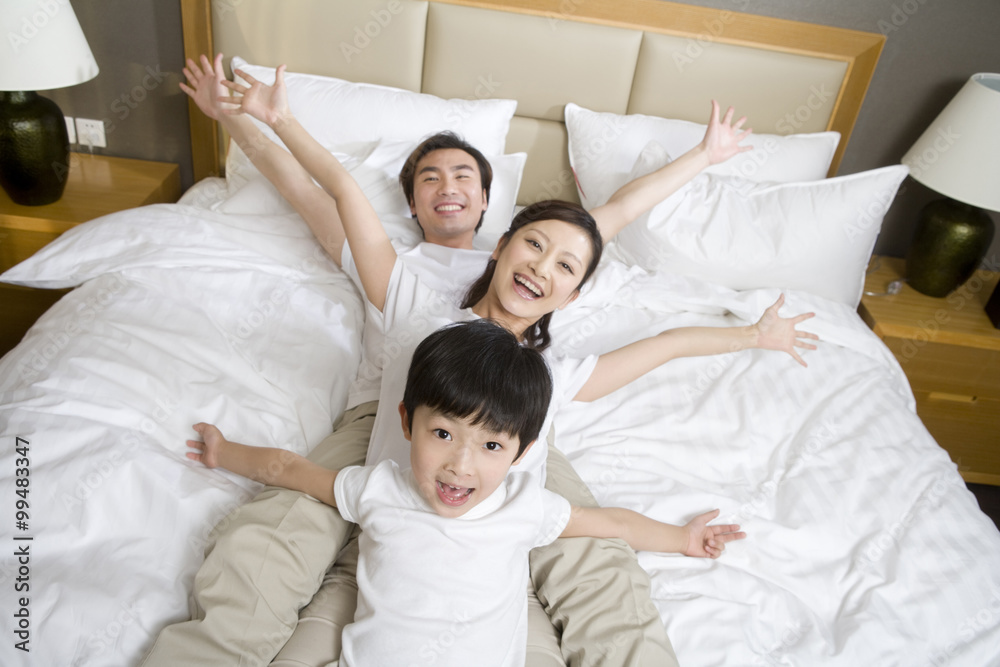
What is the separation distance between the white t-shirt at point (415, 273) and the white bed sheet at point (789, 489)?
0.29 meters

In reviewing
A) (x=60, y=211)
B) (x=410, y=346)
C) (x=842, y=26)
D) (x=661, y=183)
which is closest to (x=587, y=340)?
(x=661, y=183)

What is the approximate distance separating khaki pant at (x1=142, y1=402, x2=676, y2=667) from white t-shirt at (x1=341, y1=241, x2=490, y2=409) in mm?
355

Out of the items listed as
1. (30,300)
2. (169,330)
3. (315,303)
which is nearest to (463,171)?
(315,303)

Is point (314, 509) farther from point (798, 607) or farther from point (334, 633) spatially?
point (798, 607)

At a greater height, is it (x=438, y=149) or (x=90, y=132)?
(x=438, y=149)

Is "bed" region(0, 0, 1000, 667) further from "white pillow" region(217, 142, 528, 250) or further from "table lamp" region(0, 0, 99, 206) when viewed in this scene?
"table lamp" region(0, 0, 99, 206)

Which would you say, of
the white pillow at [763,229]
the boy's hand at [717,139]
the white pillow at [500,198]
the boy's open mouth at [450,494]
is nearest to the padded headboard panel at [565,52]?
the white pillow at [500,198]

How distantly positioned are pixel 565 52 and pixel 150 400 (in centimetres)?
165

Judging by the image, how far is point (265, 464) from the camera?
4.29ft

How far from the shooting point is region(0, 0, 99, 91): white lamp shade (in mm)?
1898

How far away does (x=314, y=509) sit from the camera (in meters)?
1.26

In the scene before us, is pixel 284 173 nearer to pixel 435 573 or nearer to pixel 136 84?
pixel 136 84

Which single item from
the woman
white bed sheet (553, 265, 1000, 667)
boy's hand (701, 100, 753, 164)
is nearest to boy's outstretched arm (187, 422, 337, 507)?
the woman

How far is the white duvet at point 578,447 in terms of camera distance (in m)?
1.16
